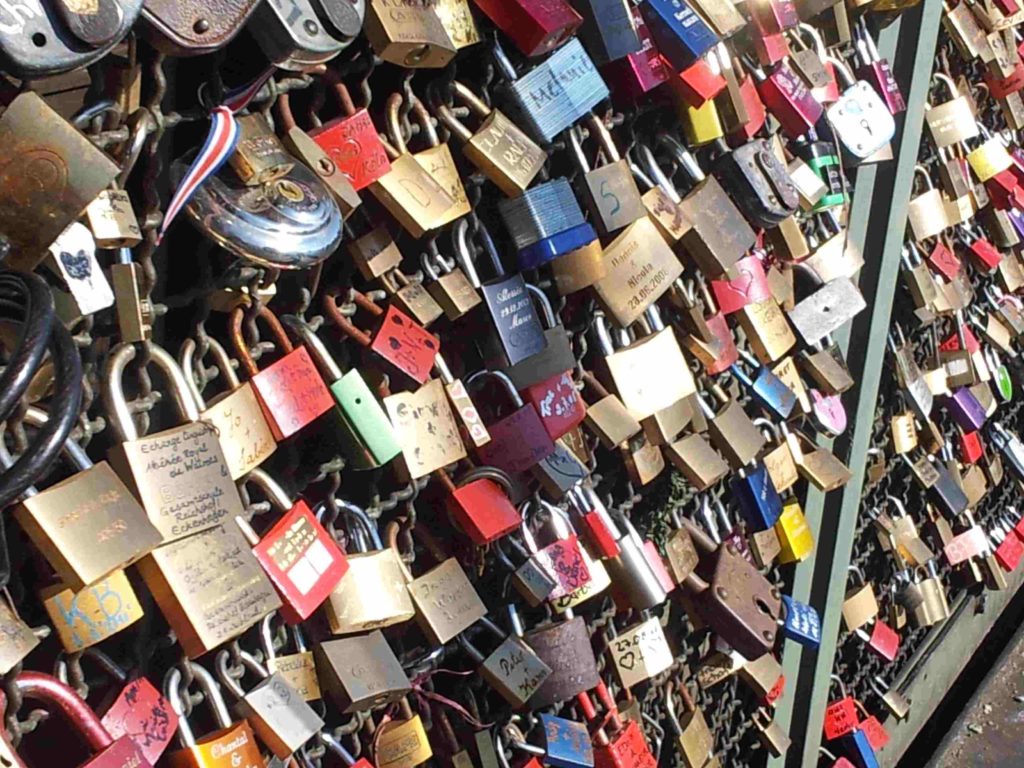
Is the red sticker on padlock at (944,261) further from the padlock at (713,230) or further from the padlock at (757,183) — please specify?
the padlock at (713,230)

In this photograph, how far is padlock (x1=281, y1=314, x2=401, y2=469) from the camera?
112 cm

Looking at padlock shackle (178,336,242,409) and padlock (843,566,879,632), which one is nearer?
padlock shackle (178,336,242,409)

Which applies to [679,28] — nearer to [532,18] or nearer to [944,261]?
[532,18]

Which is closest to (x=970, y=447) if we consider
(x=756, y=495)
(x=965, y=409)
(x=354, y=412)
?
(x=965, y=409)

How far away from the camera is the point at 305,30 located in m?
0.97

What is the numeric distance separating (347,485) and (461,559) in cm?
17

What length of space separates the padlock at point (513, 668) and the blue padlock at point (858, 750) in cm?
122

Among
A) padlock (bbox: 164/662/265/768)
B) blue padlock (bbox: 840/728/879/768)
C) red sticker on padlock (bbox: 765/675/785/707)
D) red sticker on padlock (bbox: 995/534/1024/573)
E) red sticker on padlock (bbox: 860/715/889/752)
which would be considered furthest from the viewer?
red sticker on padlock (bbox: 995/534/1024/573)

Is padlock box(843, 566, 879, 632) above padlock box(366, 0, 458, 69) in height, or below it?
below

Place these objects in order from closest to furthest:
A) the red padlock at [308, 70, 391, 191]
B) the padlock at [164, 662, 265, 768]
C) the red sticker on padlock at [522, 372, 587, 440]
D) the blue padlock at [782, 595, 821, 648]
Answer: the padlock at [164, 662, 265, 768], the red padlock at [308, 70, 391, 191], the red sticker on padlock at [522, 372, 587, 440], the blue padlock at [782, 595, 821, 648]

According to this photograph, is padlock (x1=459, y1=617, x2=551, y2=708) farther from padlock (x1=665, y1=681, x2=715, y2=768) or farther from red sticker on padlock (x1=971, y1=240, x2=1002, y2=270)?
red sticker on padlock (x1=971, y1=240, x2=1002, y2=270)

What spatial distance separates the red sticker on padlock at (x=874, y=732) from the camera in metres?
2.47

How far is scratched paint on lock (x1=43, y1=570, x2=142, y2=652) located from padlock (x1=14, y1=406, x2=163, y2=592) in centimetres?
4

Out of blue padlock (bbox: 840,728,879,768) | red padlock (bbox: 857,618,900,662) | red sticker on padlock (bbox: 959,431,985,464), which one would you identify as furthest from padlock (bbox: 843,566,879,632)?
red sticker on padlock (bbox: 959,431,985,464)
